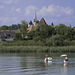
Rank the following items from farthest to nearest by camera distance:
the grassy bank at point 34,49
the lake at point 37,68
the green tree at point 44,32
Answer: the green tree at point 44,32, the grassy bank at point 34,49, the lake at point 37,68

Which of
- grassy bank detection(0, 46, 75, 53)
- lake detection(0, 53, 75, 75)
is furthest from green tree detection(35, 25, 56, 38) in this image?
lake detection(0, 53, 75, 75)

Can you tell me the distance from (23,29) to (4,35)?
947cm

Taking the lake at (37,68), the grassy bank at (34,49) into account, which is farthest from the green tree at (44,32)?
the lake at (37,68)

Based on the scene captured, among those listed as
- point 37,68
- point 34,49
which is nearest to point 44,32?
point 34,49

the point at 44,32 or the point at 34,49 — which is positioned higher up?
the point at 44,32

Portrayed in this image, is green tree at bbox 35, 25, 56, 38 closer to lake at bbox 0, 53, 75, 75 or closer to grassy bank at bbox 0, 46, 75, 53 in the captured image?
grassy bank at bbox 0, 46, 75, 53

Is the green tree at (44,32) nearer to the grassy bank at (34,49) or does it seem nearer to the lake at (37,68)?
the grassy bank at (34,49)

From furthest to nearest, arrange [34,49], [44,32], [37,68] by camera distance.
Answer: [44,32] < [34,49] < [37,68]

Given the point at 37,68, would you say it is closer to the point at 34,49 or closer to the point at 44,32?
the point at 34,49

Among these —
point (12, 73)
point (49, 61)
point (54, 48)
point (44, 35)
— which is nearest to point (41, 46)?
point (54, 48)

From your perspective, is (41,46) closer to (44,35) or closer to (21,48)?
(21,48)

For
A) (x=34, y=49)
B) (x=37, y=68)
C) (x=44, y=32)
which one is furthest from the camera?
(x=44, y=32)

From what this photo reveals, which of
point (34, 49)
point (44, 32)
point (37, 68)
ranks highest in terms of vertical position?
point (44, 32)

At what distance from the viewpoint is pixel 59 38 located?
7906 centimetres
